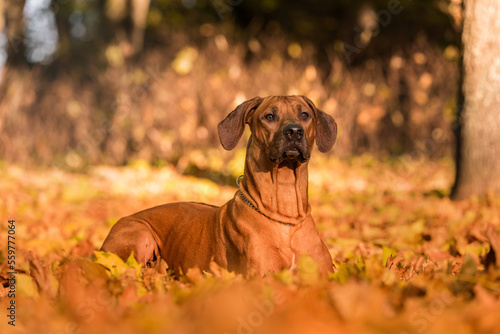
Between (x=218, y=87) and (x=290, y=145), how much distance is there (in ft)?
23.8

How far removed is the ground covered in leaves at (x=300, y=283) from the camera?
1.90 m

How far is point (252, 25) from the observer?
1831 cm

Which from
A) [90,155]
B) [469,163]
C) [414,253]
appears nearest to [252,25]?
[90,155]

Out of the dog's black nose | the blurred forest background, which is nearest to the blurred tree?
the blurred forest background

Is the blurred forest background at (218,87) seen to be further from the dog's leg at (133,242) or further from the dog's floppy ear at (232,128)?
the dog's leg at (133,242)

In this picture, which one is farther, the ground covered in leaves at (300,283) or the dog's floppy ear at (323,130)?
Answer: the dog's floppy ear at (323,130)

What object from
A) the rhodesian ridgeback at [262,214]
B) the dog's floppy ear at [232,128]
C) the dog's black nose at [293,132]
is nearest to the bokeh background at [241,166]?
the rhodesian ridgeback at [262,214]

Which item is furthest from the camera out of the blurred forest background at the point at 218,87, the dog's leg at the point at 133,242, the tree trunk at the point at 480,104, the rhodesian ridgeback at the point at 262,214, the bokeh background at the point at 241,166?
the blurred forest background at the point at 218,87

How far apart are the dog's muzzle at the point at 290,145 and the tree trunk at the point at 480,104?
4017 mm

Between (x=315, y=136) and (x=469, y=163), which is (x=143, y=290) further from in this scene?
(x=469, y=163)

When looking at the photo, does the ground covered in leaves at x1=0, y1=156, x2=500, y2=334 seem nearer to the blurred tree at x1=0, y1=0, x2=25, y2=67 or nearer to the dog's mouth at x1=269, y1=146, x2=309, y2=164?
the dog's mouth at x1=269, y1=146, x2=309, y2=164

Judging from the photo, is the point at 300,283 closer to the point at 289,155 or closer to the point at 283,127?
the point at 289,155

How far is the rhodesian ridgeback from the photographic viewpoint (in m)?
3.41

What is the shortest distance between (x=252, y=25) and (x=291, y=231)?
51.5 feet
